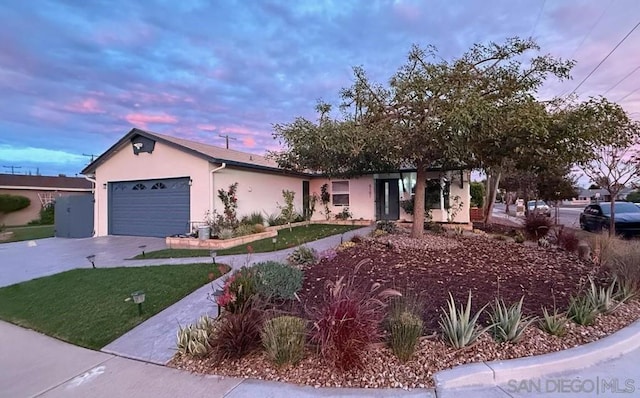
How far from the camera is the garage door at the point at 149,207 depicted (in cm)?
1365

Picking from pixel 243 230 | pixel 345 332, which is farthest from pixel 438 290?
pixel 243 230

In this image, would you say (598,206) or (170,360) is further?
(598,206)

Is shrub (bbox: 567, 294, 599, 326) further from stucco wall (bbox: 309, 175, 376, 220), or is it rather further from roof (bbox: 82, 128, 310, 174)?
stucco wall (bbox: 309, 175, 376, 220)

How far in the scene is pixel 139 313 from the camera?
5.09 meters

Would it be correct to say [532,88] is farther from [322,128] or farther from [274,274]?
[274,274]

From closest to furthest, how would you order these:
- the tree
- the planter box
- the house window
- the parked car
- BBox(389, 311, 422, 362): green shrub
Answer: BBox(389, 311, 422, 362): green shrub → the planter box → the tree → the parked car → the house window

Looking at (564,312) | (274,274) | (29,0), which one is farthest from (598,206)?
(29,0)

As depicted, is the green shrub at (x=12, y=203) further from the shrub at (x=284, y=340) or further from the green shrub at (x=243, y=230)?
the shrub at (x=284, y=340)

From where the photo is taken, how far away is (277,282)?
4797 mm

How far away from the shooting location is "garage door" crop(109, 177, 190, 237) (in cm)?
1365

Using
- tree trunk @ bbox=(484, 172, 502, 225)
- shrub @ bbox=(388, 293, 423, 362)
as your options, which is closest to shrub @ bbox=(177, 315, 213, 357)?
shrub @ bbox=(388, 293, 423, 362)

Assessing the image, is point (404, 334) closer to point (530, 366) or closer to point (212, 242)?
point (530, 366)

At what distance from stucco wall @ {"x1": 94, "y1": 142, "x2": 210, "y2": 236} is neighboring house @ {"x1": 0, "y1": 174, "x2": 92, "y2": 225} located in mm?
12570

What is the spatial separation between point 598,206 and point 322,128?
14.4m
